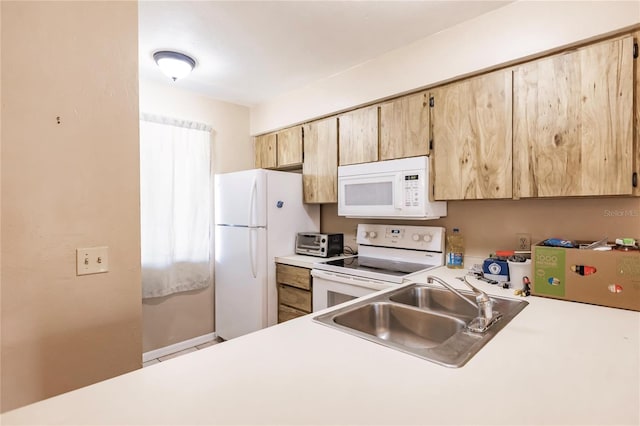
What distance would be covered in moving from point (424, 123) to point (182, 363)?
197cm

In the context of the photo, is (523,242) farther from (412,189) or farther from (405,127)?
(405,127)

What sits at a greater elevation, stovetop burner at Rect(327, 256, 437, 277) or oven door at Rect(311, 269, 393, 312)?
stovetop burner at Rect(327, 256, 437, 277)

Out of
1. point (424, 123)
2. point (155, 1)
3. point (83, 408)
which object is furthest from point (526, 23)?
point (83, 408)

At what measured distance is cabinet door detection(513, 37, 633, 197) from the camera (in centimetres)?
149

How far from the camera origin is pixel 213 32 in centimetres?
205

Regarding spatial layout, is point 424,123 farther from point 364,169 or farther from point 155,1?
point 155,1

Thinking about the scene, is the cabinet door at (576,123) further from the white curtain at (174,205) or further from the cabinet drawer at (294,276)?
the white curtain at (174,205)

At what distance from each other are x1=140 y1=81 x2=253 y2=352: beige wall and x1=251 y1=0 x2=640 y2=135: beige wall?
1.00 metres

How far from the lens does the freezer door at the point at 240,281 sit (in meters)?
2.76

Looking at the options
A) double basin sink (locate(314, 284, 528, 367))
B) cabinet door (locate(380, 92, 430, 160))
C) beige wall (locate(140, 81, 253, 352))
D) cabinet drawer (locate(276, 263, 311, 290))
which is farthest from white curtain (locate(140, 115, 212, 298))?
double basin sink (locate(314, 284, 528, 367))

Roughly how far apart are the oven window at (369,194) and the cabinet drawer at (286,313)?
39.7 inches

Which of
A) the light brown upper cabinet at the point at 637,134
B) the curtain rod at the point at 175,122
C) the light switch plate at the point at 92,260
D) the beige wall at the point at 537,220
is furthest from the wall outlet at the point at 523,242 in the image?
the curtain rod at the point at 175,122

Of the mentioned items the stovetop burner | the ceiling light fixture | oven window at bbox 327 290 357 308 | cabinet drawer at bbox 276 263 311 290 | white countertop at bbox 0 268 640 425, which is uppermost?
the ceiling light fixture

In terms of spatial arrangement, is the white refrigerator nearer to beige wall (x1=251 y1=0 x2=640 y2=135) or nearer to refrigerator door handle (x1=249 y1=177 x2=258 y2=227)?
refrigerator door handle (x1=249 y1=177 x2=258 y2=227)
